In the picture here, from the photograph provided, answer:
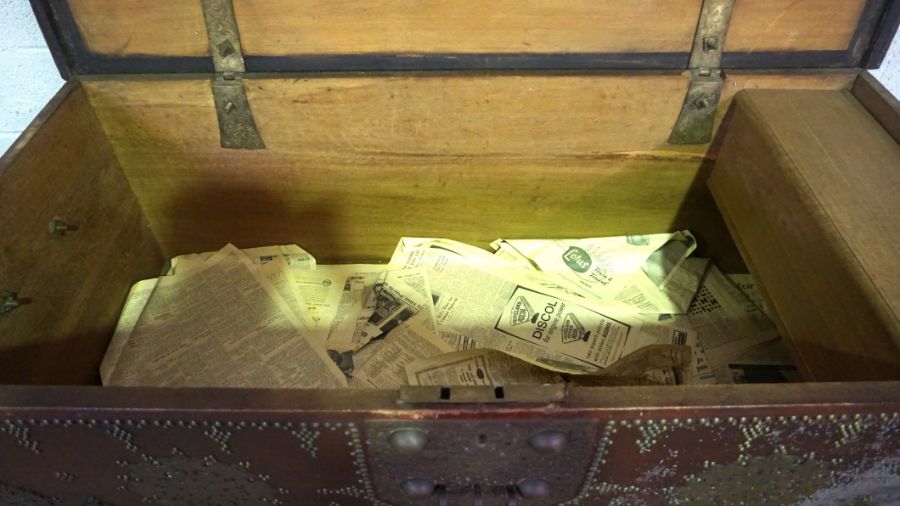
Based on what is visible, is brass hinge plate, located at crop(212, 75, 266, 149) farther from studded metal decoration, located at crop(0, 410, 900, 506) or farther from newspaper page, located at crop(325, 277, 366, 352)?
studded metal decoration, located at crop(0, 410, 900, 506)

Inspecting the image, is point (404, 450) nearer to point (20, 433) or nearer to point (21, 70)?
point (20, 433)

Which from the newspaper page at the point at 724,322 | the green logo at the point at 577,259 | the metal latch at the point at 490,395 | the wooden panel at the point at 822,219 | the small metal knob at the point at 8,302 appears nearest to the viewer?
the metal latch at the point at 490,395

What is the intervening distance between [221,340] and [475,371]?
40cm

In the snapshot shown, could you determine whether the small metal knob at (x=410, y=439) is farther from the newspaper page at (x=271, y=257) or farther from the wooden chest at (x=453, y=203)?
the newspaper page at (x=271, y=257)

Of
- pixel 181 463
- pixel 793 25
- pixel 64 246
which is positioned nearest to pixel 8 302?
pixel 64 246

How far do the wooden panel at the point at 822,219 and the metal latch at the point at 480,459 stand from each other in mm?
312

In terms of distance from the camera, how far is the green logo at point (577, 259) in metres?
1.05

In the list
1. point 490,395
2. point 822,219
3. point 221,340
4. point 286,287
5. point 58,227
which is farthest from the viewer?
point 286,287

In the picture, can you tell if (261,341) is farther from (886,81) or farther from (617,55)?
(886,81)

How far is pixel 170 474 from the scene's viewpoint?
1.88ft

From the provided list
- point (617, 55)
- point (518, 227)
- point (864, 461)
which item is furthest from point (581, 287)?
point (864, 461)

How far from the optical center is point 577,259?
3.49 ft

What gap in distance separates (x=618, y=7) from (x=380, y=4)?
12.6 inches

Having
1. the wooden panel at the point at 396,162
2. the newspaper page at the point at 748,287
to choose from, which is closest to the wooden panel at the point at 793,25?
the wooden panel at the point at 396,162
